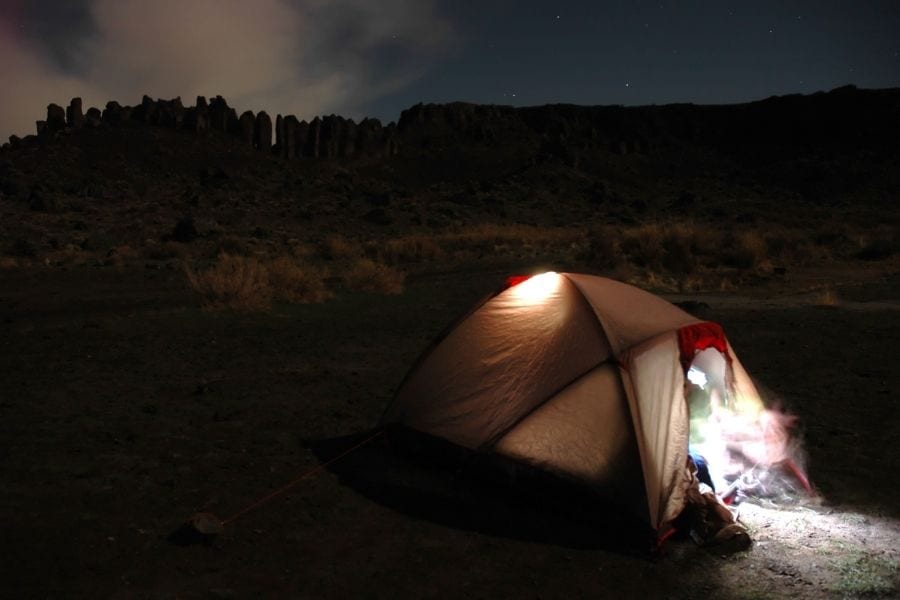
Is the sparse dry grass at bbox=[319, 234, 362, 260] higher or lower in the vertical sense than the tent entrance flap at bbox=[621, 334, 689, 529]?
higher

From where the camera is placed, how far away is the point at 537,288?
6371mm

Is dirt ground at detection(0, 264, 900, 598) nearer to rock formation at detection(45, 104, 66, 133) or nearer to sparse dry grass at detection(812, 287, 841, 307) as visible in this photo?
sparse dry grass at detection(812, 287, 841, 307)

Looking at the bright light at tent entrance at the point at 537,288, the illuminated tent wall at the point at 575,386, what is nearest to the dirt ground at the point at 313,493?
the illuminated tent wall at the point at 575,386

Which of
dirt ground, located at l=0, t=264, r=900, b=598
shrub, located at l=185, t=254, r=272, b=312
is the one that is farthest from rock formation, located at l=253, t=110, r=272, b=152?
dirt ground, located at l=0, t=264, r=900, b=598

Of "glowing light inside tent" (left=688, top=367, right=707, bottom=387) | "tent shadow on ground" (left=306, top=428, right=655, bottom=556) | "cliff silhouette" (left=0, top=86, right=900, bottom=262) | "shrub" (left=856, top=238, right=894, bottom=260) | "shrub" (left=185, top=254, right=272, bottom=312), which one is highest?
"cliff silhouette" (left=0, top=86, right=900, bottom=262)

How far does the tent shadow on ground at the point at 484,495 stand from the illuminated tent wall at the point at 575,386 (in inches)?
6.3

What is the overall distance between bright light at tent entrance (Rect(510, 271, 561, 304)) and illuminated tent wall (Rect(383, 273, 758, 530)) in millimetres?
12

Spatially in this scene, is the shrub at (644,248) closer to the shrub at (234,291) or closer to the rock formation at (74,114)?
the shrub at (234,291)

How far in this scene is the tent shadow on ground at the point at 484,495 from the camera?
499 cm

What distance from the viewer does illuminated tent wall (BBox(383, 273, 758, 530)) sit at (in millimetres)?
5125

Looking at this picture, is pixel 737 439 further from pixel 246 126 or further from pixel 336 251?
pixel 246 126

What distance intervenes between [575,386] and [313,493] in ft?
7.25

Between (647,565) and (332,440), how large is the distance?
3.32 metres

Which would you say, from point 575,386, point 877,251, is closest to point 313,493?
point 575,386
